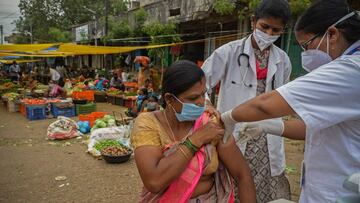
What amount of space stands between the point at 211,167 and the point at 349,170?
0.65 m

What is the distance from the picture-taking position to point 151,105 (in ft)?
25.0

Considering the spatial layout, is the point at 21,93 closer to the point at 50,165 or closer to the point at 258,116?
the point at 50,165

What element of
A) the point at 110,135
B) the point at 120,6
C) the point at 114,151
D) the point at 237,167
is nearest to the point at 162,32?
the point at 110,135

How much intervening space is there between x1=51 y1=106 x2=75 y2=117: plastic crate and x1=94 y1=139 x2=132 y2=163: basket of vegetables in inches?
175

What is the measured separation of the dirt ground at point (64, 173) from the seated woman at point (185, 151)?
2619 millimetres

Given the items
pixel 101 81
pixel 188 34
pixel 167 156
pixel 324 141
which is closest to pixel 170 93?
pixel 167 156

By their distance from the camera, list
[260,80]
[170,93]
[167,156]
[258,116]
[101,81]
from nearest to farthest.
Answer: [258,116], [167,156], [170,93], [260,80], [101,81]

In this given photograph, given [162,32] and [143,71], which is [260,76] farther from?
[162,32]

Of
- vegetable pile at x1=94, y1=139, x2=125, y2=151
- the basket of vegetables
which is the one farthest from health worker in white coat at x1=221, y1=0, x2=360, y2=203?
vegetable pile at x1=94, y1=139, x2=125, y2=151

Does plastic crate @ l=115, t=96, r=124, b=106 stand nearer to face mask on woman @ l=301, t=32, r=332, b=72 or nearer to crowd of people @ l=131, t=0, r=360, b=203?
crowd of people @ l=131, t=0, r=360, b=203

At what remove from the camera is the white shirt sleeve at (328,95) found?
43.4 inches

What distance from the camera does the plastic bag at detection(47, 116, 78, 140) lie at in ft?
24.5

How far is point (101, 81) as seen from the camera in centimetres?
1578

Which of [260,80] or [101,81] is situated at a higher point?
[260,80]
